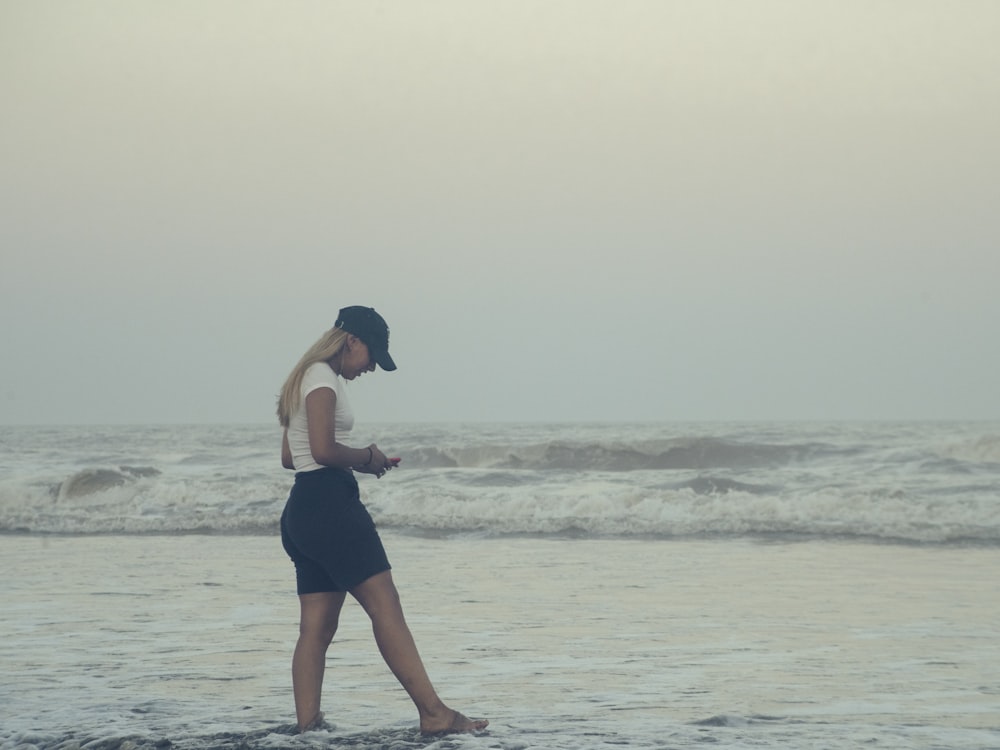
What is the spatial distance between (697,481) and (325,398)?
15.6m

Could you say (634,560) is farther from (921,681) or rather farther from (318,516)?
Answer: (318,516)

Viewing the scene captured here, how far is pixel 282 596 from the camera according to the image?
787cm

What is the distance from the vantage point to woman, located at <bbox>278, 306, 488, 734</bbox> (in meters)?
3.97

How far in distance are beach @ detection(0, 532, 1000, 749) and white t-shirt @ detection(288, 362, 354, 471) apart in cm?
100

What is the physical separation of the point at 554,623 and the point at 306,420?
3.20 m

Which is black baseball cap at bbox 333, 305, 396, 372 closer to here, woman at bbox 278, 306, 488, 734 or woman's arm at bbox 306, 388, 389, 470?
woman at bbox 278, 306, 488, 734

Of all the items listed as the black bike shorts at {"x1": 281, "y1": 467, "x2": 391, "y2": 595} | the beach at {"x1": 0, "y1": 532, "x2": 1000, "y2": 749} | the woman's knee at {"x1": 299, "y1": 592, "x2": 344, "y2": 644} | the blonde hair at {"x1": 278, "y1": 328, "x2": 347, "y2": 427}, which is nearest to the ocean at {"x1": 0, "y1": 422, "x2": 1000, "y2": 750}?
the beach at {"x1": 0, "y1": 532, "x2": 1000, "y2": 749}

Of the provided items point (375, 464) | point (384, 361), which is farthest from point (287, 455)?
point (384, 361)

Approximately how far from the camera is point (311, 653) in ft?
13.8

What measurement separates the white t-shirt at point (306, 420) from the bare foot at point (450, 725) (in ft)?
3.32

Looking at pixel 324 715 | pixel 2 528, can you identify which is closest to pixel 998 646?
pixel 324 715

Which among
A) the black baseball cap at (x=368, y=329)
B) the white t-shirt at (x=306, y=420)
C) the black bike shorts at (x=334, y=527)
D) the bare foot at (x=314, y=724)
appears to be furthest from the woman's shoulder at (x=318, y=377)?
the bare foot at (x=314, y=724)

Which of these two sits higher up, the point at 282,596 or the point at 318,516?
the point at 318,516

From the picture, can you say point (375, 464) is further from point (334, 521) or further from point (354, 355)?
point (354, 355)
